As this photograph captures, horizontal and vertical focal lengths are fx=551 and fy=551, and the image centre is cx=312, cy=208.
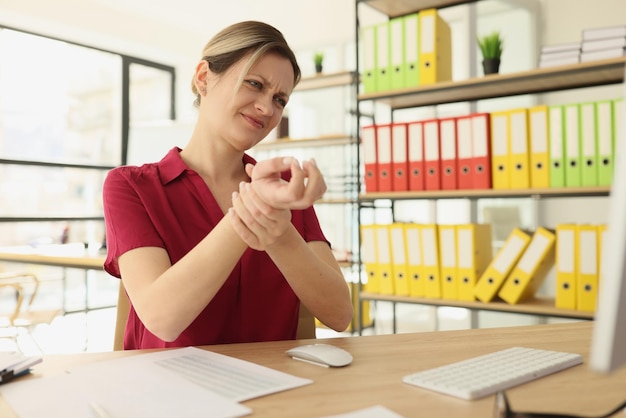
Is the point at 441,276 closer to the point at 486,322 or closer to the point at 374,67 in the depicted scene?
the point at 374,67

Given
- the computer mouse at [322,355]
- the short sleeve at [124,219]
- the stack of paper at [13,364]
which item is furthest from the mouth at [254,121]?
the stack of paper at [13,364]

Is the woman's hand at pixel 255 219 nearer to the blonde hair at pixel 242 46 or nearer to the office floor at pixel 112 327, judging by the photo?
the blonde hair at pixel 242 46

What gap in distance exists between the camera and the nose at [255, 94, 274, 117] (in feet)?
4.01

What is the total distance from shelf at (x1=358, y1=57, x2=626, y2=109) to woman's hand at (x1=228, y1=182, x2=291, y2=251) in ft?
6.14

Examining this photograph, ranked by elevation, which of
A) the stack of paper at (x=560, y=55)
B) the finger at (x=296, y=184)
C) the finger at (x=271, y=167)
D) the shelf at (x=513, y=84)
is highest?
the stack of paper at (x=560, y=55)

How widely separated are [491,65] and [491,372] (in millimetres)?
2116

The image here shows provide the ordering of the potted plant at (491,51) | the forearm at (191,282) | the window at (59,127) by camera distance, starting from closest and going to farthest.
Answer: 1. the forearm at (191,282)
2. the potted plant at (491,51)
3. the window at (59,127)

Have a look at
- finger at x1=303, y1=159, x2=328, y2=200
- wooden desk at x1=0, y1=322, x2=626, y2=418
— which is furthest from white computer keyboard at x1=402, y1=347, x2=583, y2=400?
finger at x1=303, y1=159, x2=328, y2=200

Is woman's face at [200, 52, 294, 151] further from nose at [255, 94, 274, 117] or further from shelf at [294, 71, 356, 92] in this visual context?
shelf at [294, 71, 356, 92]

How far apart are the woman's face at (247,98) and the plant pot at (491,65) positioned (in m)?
1.65

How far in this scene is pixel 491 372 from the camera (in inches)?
32.7

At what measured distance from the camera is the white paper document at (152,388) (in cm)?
70

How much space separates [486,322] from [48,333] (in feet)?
11.1

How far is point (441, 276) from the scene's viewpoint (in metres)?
2.60
